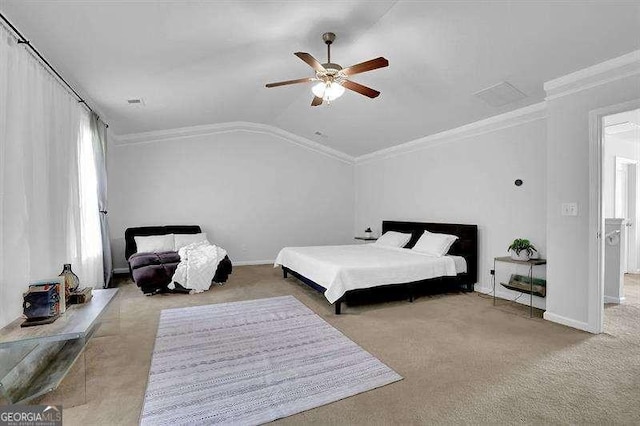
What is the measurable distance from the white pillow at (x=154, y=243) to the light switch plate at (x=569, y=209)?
5.74 m

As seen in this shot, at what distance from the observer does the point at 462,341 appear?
9.53 ft

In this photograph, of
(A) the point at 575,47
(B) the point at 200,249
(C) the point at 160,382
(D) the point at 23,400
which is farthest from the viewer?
(B) the point at 200,249

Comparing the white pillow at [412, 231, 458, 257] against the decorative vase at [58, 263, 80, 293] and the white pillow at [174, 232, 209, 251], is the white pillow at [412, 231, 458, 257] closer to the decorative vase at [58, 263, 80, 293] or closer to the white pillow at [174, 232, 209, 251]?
the white pillow at [174, 232, 209, 251]

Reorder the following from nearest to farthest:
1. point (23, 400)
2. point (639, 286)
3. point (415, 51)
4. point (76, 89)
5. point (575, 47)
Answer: point (23, 400)
point (575, 47)
point (415, 51)
point (76, 89)
point (639, 286)

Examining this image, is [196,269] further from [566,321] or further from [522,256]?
[566,321]

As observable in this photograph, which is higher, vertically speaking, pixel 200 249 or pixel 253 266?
pixel 200 249

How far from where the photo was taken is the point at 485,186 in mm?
4633

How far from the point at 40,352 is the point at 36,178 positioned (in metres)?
1.47

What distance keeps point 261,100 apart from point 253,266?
3358mm

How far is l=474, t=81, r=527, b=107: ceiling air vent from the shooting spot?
3.64m

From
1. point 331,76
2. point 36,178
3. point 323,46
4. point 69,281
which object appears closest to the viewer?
point 69,281

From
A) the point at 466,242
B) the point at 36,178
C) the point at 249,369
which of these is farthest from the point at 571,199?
the point at 36,178

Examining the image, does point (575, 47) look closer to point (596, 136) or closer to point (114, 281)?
point (596, 136)

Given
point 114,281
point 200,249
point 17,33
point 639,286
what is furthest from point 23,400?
point 639,286
